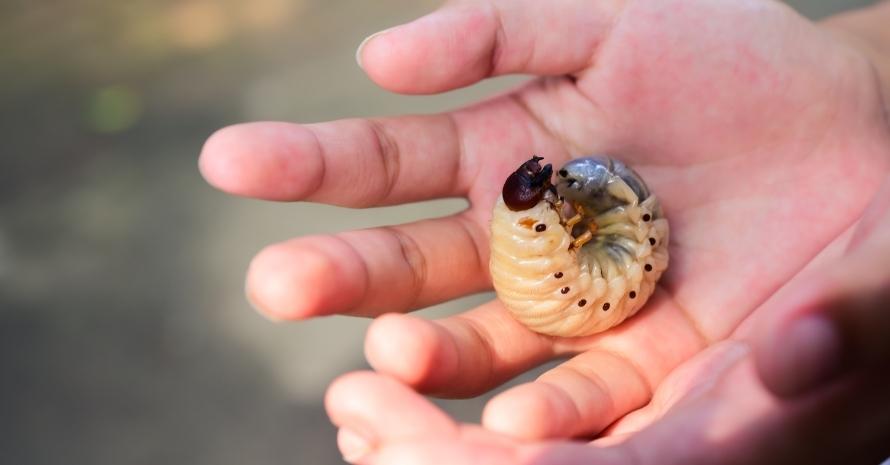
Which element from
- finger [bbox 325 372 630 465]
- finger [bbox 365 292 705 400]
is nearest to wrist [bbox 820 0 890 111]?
finger [bbox 365 292 705 400]

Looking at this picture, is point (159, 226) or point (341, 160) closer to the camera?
point (341, 160)


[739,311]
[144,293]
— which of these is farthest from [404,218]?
[739,311]

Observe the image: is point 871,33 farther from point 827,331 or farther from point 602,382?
point 827,331

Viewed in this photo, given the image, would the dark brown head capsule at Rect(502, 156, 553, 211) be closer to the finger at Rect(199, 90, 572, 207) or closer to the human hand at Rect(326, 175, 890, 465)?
the finger at Rect(199, 90, 572, 207)

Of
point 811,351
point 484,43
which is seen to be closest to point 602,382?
point 811,351

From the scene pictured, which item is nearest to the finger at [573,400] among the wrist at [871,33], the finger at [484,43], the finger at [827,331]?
the finger at [827,331]

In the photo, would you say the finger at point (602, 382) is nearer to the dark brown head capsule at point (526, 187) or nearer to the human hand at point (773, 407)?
the human hand at point (773, 407)
